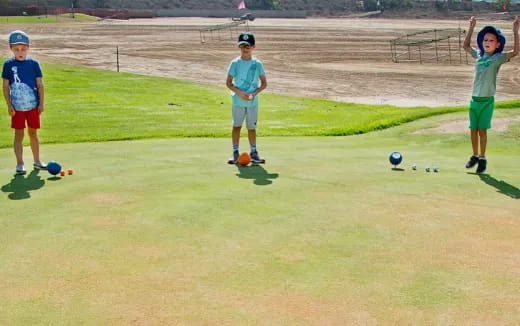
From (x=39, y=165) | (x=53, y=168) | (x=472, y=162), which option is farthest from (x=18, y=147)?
(x=472, y=162)

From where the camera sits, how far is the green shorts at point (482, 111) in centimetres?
959

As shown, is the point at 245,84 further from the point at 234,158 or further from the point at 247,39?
the point at 234,158

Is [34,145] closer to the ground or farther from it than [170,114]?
farther from it

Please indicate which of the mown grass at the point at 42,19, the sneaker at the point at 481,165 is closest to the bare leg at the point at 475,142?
the sneaker at the point at 481,165

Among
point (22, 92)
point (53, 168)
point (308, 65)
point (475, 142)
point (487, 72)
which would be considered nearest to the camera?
point (53, 168)

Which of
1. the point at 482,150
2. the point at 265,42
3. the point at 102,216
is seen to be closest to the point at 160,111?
the point at 482,150

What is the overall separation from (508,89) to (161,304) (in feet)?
99.7

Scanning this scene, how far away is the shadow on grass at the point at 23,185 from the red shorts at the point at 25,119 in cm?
93

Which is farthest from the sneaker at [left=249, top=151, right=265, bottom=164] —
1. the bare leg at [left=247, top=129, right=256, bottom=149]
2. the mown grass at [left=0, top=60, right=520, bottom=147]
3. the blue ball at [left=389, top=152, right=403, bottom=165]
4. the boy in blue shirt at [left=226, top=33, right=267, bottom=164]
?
the mown grass at [left=0, top=60, right=520, bottom=147]

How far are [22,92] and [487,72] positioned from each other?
6.32 meters

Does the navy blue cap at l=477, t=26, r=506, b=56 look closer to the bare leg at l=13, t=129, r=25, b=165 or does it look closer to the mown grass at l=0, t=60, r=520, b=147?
the mown grass at l=0, t=60, r=520, b=147

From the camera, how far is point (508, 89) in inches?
1260

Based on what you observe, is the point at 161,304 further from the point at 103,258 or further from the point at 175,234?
the point at 175,234

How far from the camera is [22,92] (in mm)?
9375
